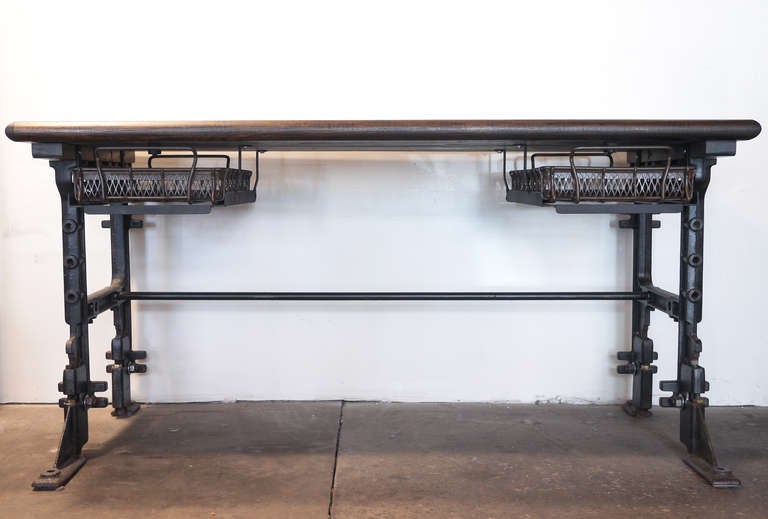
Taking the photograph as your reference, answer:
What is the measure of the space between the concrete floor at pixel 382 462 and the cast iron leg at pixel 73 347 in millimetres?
64

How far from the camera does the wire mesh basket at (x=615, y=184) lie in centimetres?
224

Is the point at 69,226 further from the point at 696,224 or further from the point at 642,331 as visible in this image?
the point at 642,331

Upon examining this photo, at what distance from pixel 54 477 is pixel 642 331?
209 centimetres

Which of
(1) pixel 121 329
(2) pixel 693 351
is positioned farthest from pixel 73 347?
(2) pixel 693 351

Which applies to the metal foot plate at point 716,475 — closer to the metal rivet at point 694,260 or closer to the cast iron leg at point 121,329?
the metal rivet at point 694,260

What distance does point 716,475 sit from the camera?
7.43ft

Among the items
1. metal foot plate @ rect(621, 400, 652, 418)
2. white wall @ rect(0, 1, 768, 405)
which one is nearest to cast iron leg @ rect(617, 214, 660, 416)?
metal foot plate @ rect(621, 400, 652, 418)

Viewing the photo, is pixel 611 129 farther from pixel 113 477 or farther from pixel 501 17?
pixel 113 477

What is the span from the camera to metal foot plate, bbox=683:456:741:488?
224 centimetres

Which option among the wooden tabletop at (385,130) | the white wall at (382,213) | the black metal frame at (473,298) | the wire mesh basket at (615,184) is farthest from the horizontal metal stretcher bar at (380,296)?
the wooden tabletop at (385,130)

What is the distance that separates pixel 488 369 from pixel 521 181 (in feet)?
2.80

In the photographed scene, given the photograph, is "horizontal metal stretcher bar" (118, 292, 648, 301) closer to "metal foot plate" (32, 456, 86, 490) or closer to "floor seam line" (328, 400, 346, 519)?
"floor seam line" (328, 400, 346, 519)

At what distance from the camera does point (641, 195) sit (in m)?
2.26

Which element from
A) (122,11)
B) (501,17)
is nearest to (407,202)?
(501,17)
